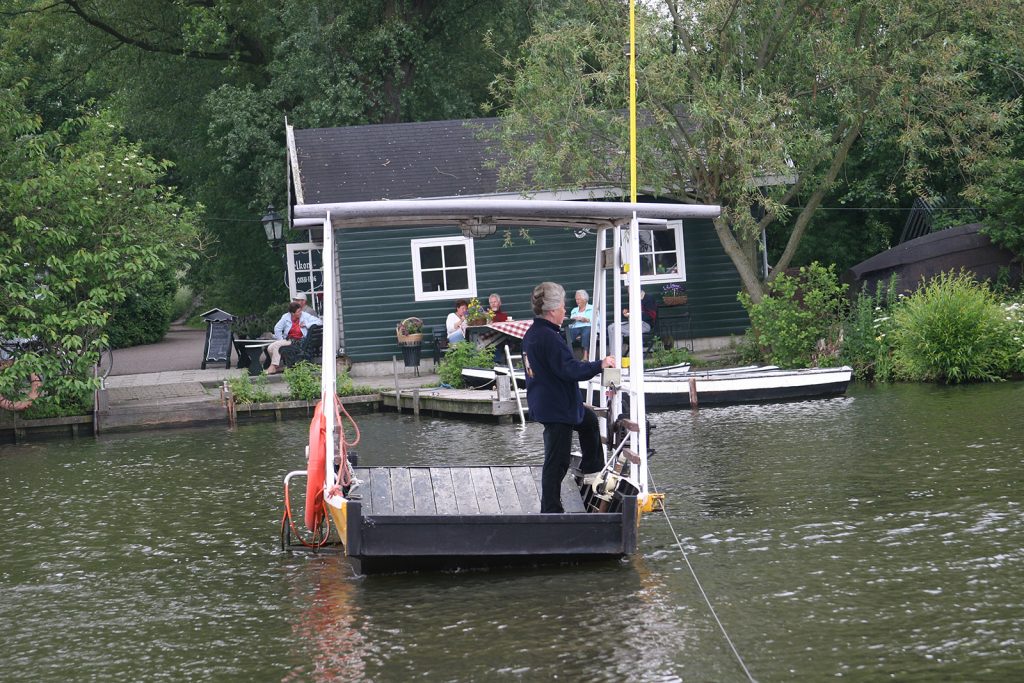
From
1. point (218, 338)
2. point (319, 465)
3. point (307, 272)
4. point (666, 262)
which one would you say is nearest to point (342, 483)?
point (319, 465)

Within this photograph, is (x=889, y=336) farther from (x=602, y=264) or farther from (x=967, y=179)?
(x=602, y=264)

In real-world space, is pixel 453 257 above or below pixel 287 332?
above

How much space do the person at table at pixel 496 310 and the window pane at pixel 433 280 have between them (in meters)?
1.30

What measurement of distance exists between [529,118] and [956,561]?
50.1 feet

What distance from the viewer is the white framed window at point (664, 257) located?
26.0 metres

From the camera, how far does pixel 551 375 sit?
31.4 feet

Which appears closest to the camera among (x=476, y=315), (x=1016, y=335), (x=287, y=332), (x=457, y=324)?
(x=1016, y=335)

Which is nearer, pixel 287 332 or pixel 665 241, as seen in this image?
pixel 287 332

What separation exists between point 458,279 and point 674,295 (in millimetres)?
4158

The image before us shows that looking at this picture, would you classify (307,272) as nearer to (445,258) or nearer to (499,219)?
(445,258)

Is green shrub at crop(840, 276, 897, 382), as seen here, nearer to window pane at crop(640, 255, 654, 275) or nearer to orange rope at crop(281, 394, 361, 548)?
window pane at crop(640, 255, 654, 275)

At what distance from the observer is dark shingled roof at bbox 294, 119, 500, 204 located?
25.6 metres

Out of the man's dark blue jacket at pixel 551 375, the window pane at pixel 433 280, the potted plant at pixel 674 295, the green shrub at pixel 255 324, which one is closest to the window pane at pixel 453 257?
the window pane at pixel 433 280

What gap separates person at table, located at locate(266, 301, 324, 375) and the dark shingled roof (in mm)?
2093
